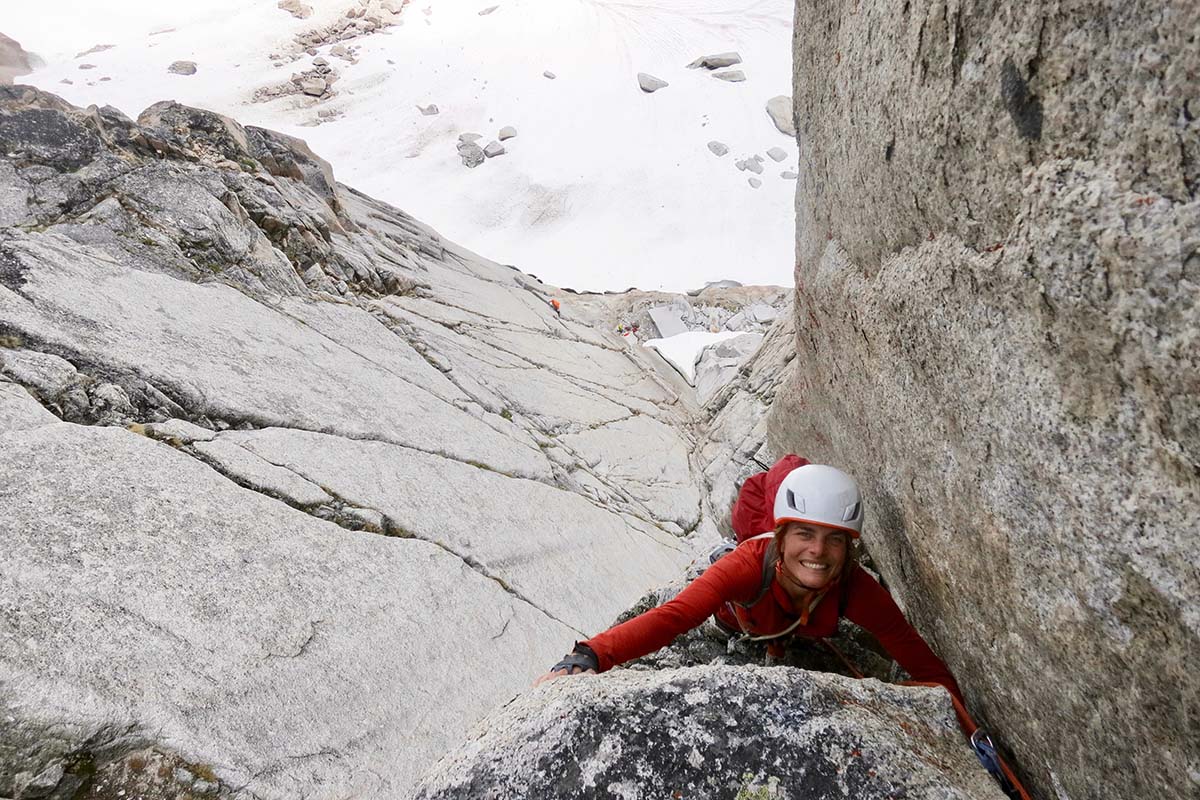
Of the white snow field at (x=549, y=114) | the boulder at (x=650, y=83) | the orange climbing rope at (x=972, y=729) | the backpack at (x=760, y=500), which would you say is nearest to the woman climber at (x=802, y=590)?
the orange climbing rope at (x=972, y=729)

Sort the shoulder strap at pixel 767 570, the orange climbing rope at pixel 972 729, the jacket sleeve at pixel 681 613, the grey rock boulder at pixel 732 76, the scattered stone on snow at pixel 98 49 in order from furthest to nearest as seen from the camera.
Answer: the scattered stone on snow at pixel 98 49 → the grey rock boulder at pixel 732 76 → the shoulder strap at pixel 767 570 → the jacket sleeve at pixel 681 613 → the orange climbing rope at pixel 972 729

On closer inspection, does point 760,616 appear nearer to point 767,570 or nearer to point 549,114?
point 767,570

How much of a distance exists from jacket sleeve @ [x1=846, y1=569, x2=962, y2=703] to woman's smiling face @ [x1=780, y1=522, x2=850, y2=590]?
0.19 meters

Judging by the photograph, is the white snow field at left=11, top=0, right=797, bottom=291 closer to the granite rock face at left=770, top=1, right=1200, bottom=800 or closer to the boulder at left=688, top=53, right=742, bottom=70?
the boulder at left=688, top=53, right=742, bottom=70

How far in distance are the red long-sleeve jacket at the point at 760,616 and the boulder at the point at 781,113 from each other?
159ft

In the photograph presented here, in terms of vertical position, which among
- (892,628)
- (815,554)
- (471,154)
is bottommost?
(471,154)

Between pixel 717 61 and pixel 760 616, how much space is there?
195ft

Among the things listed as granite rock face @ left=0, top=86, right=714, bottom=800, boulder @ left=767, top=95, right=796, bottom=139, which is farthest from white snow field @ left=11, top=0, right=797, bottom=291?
granite rock face @ left=0, top=86, right=714, bottom=800

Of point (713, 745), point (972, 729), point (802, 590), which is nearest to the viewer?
point (713, 745)

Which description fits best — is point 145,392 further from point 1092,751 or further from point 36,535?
point 1092,751

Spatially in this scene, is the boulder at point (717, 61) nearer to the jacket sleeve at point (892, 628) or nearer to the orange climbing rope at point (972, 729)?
the jacket sleeve at point (892, 628)

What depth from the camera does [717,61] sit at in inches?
2088

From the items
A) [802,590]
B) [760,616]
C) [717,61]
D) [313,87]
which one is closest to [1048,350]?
[802,590]

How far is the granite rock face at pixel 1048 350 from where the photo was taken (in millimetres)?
1415
